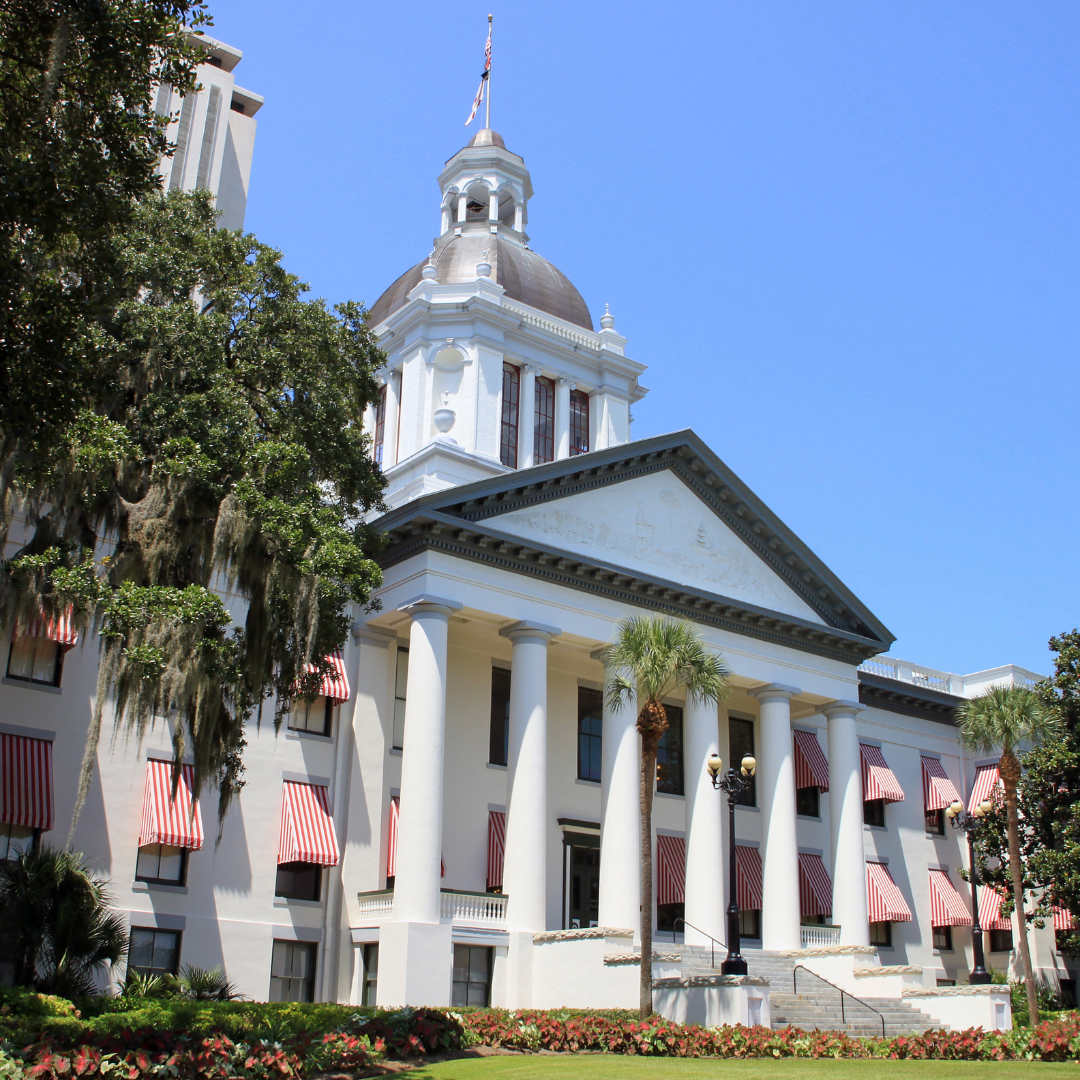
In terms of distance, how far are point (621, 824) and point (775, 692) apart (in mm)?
7695

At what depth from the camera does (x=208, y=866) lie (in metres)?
27.0

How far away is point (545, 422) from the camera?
157 feet

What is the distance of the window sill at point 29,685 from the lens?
993 inches

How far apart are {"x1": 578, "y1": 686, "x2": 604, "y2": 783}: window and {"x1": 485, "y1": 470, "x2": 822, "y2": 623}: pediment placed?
419cm

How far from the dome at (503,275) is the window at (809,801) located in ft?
70.1

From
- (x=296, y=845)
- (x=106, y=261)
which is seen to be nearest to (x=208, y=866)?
(x=296, y=845)

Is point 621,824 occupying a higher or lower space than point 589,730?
lower

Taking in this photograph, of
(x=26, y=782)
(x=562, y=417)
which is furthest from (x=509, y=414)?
(x=26, y=782)

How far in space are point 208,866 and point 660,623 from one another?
1158 cm

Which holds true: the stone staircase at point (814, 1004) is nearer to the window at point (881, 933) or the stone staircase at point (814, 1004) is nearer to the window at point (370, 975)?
the window at point (370, 975)

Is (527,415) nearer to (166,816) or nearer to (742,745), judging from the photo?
(742,745)

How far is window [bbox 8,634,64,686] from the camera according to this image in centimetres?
2548

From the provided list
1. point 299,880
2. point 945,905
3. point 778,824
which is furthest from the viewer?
point 945,905

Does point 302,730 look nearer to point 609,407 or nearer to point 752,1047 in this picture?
point 752,1047
